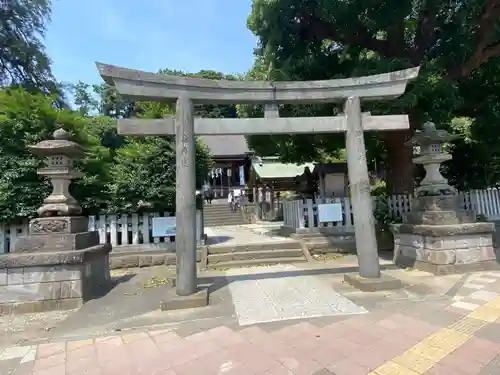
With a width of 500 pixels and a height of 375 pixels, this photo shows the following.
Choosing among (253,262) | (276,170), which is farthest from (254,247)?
(276,170)

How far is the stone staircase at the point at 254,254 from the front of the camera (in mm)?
8055

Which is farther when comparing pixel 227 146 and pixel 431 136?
pixel 227 146

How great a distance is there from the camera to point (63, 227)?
5227 mm

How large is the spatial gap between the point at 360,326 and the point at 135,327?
294 centimetres

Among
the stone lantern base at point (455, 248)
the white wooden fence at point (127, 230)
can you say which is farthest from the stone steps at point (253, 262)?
the stone lantern base at point (455, 248)

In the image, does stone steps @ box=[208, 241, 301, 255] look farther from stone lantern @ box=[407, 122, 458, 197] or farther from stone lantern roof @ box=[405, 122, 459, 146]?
stone lantern roof @ box=[405, 122, 459, 146]

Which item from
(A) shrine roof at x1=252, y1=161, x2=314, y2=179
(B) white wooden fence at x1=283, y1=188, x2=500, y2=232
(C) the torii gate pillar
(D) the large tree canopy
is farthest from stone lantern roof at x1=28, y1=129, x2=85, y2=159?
(A) shrine roof at x1=252, y1=161, x2=314, y2=179

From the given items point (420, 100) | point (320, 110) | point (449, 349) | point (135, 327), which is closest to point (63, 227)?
point (135, 327)

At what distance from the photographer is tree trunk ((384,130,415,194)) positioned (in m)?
9.95

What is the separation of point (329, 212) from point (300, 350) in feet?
22.1

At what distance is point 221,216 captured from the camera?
20.4 meters

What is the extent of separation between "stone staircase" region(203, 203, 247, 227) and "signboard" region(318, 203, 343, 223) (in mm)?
10493

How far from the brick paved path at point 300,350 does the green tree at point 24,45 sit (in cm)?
1777

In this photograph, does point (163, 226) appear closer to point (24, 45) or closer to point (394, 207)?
point (394, 207)
